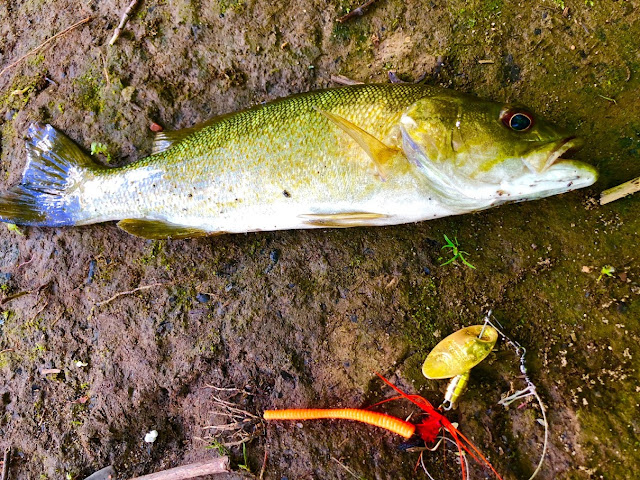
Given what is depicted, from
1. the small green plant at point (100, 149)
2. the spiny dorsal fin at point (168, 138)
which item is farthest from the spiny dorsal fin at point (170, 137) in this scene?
the small green plant at point (100, 149)

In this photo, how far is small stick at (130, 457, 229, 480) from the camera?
310 centimetres

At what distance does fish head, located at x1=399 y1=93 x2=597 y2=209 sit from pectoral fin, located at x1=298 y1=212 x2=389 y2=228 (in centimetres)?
48

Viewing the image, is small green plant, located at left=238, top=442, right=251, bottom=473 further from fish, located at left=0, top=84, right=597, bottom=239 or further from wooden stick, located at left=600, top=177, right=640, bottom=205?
wooden stick, located at left=600, top=177, right=640, bottom=205

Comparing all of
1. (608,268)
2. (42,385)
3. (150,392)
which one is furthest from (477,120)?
(42,385)

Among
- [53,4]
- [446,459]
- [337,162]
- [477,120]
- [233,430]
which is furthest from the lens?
[53,4]

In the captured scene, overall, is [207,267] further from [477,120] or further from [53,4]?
[53,4]

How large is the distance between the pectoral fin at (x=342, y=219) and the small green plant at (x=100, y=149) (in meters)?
1.96

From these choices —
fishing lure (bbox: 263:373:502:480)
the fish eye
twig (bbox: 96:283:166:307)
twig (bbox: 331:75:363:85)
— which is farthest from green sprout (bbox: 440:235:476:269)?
twig (bbox: 96:283:166:307)

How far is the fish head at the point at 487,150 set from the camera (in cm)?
246

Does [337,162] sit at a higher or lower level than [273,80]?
lower

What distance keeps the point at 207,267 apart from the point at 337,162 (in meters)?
1.46

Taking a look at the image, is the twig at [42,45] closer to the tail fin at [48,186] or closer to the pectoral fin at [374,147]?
the tail fin at [48,186]

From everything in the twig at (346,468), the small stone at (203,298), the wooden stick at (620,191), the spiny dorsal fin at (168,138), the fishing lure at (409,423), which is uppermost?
the wooden stick at (620,191)

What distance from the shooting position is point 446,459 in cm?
298
